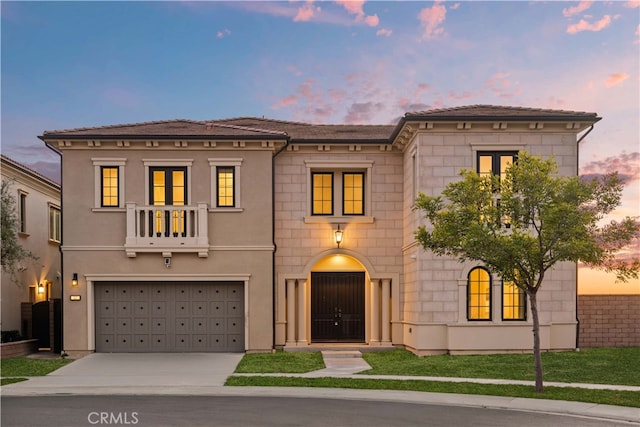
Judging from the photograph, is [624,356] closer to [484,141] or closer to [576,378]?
[576,378]

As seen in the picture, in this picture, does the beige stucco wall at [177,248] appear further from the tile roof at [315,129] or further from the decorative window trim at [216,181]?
the tile roof at [315,129]

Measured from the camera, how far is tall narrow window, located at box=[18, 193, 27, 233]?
26080 mm

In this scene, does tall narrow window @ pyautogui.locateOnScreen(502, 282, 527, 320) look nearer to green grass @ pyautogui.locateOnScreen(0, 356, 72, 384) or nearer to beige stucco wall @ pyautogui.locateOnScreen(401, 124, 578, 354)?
beige stucco wall @ pyautogui.locateOnScreen(401, 124, 578, 354)

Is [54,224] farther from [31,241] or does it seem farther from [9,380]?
[9,380]

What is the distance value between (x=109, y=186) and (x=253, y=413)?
12.7m

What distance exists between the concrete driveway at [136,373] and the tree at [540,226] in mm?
6680

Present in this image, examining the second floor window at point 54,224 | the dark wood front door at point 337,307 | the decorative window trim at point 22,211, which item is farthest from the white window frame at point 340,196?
the second floor window at point 54,224

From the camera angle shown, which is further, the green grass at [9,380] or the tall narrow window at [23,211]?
the tall narrow window at [23,211]

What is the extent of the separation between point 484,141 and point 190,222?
958cm

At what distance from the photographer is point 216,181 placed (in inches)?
896

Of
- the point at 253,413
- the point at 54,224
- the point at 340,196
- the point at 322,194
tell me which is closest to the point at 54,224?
the point at 54,224

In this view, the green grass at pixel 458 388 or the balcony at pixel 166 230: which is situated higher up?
the balcony at pixel 166 230

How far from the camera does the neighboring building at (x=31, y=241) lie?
25.2 metres

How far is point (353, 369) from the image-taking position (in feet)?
60.8
